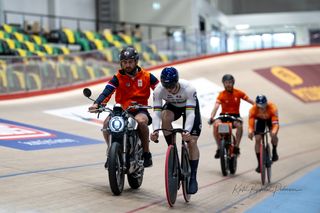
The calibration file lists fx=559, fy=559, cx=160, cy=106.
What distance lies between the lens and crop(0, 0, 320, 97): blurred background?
48.3ft

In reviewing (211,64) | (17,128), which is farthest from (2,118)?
(211,64)

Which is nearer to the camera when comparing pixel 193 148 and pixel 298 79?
pixel 193 148

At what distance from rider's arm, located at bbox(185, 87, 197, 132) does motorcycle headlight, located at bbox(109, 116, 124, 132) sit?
2.08ft

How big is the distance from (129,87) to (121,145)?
0.75 metres

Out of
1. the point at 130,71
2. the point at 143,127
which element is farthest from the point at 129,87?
the point at 143,127

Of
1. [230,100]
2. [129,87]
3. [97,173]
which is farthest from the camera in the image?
[230,100]

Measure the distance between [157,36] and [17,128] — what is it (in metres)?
18.0

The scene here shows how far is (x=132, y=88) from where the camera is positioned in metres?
5.96

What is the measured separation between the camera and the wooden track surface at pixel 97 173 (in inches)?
209

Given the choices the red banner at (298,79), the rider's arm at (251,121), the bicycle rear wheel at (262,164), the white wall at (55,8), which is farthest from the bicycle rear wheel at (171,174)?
the white wall at (55,8)

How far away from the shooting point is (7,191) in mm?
5438

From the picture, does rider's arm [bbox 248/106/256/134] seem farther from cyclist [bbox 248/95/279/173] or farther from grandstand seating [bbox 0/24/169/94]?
grandstand seating [bbox 0/24/169/94]

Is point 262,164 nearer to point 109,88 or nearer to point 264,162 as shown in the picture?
point 264,162

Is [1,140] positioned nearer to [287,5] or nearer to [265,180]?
[265,180]
